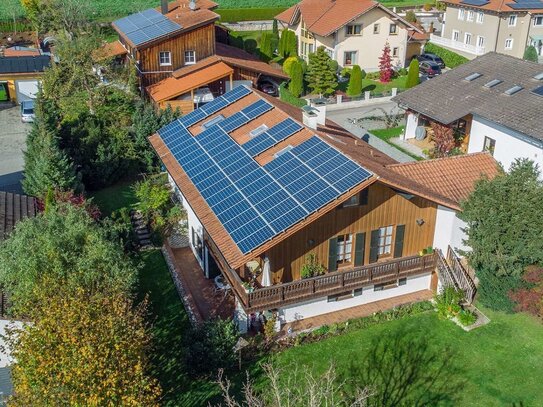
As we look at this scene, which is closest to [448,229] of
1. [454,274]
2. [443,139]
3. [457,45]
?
[454,274]

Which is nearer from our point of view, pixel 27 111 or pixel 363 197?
pixel 363 197

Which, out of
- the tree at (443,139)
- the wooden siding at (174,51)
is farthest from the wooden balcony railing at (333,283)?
the wooden siding at (174,51)

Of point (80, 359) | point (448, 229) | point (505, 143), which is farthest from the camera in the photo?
point (505, 143)

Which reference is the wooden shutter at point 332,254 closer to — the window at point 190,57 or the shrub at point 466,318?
the shrub at point 466,318

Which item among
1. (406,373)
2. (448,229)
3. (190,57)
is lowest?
(406,373)

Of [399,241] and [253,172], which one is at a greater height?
[253,172]

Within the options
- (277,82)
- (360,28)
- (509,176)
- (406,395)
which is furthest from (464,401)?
(360,28)

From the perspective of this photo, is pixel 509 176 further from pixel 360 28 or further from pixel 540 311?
pixel 360 28

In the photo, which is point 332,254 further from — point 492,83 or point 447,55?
point 447,55
